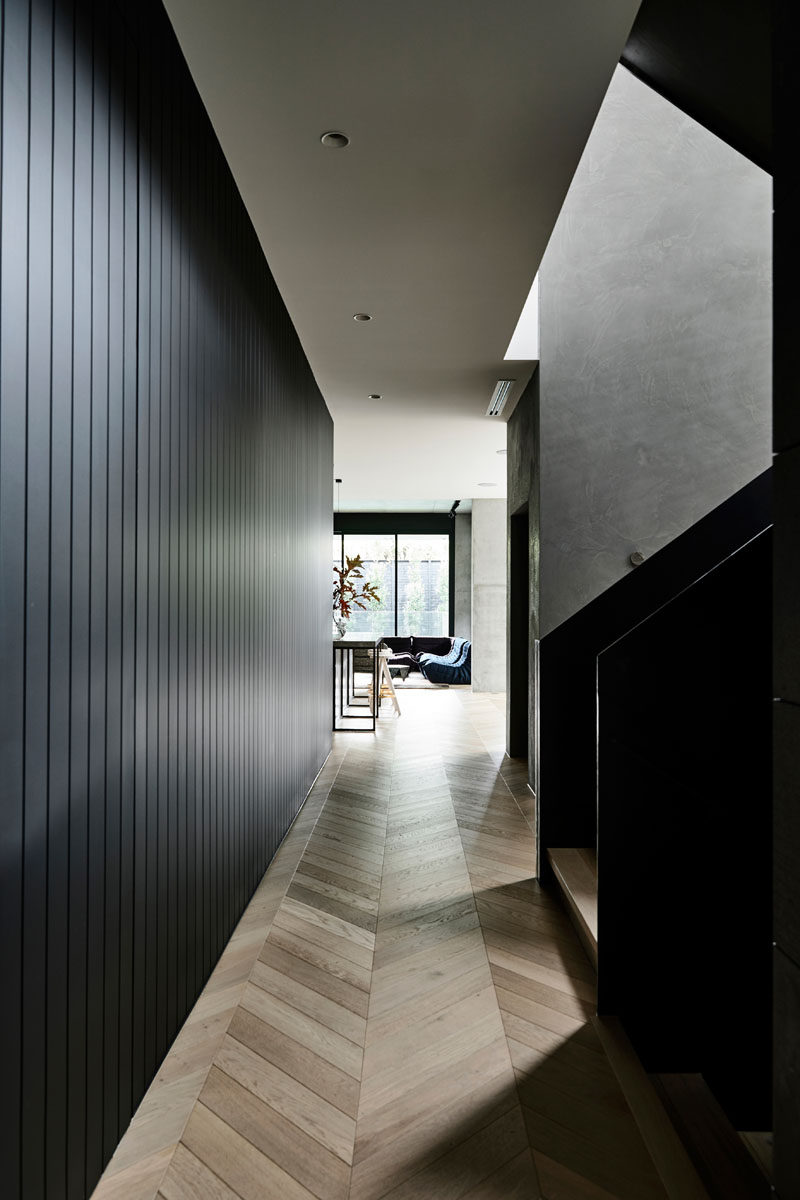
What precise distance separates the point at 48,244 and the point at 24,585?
63cm

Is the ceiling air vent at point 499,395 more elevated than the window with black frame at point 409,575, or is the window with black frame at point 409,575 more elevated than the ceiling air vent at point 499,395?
the ceiling air vent at point 499,395

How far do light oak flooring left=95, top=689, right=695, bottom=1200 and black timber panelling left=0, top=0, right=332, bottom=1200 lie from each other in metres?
0.15

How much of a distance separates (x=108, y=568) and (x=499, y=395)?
4527mm

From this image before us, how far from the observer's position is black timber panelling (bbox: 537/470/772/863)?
364cm

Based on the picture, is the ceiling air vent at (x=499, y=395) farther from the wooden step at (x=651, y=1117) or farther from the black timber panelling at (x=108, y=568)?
the wooden step at (x=651, y=1117)

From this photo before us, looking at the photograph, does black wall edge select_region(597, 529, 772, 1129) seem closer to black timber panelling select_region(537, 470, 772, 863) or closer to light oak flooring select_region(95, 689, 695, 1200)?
light oak flooring select_region(95, 689, 695, 1200)

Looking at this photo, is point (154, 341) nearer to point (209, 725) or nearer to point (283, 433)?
point (209, 725)

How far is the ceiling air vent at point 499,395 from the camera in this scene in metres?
5.48

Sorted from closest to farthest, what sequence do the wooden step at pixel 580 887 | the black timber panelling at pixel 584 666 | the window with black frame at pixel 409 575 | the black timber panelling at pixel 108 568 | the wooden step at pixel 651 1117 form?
the black timber panelling at pixel 108 568
the wooden step at pixel 651 1117
the wooden step at pixel 580 887
the black timber panelling at pixel 584 666
the window with black frame at pixel 409 575

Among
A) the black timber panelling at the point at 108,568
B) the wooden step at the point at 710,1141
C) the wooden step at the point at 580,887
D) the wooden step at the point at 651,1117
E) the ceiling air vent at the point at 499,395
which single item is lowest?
the wooden step at the point at 710,1141

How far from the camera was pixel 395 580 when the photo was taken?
1488 centimetres

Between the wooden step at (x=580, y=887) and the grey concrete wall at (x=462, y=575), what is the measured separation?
11.0 meters

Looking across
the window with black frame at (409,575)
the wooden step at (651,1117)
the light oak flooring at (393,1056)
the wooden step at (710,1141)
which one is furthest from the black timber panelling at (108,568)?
the window with black frame at (409,575)

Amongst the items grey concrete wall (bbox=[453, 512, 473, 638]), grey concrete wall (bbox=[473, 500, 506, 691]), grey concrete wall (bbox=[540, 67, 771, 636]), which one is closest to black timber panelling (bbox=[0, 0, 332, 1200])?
grey concrete wall (bbox=[540, 67, 771, 636])
